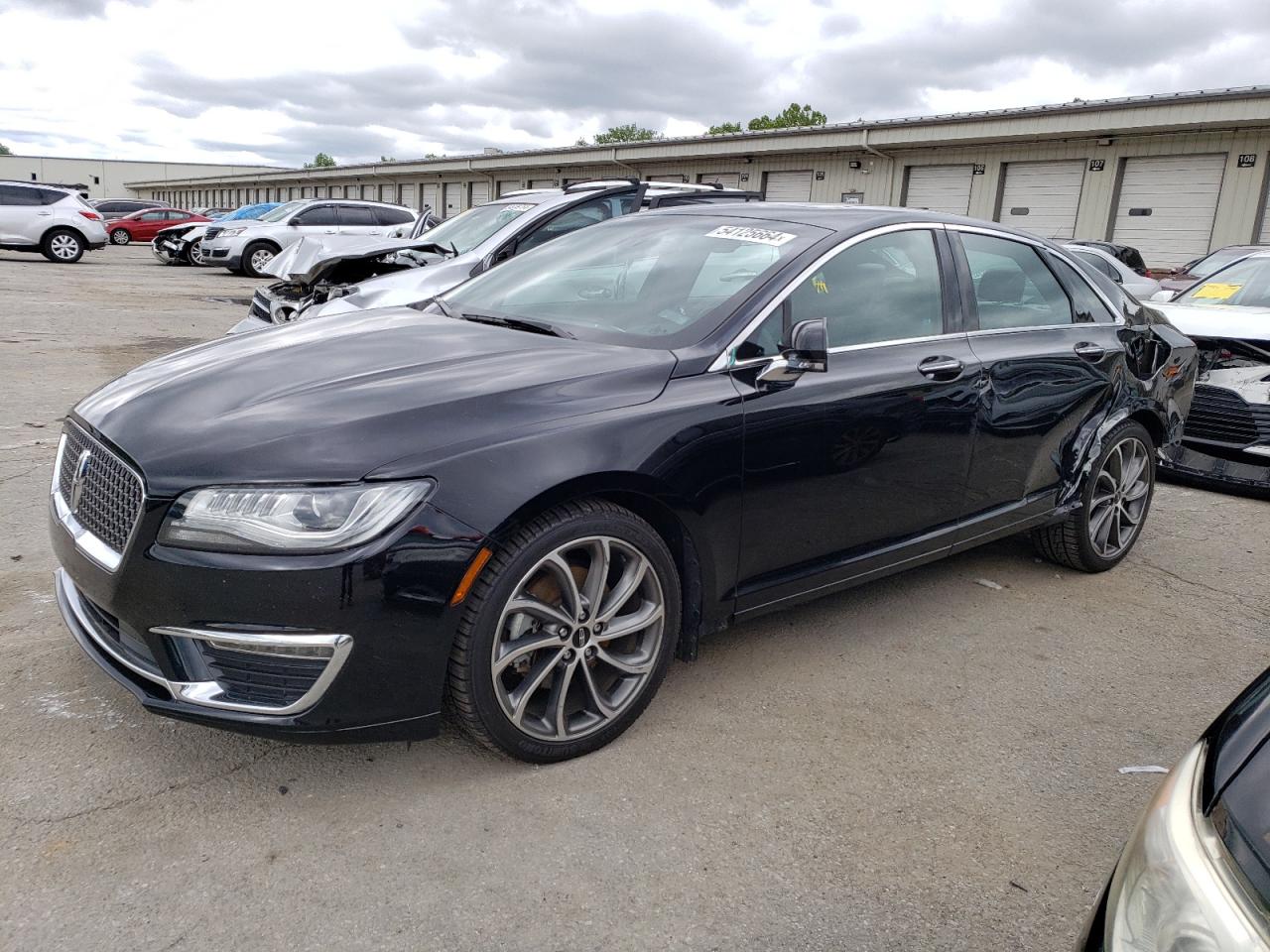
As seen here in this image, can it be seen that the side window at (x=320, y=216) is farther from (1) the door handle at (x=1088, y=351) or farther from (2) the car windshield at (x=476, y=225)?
(1) the door handle at (x=1088, y=351)

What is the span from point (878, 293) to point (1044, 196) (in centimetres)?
1835

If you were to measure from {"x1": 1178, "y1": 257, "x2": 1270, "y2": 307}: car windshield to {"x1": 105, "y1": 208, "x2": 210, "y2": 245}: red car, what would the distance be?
3357 cm

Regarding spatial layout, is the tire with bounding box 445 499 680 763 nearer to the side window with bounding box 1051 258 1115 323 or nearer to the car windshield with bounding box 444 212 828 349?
the car windshield with bounding box 444 212 828 349

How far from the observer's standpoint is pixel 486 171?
36.8 metres

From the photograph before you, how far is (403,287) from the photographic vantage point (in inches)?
289

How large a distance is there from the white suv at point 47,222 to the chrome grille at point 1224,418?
22.7 meters

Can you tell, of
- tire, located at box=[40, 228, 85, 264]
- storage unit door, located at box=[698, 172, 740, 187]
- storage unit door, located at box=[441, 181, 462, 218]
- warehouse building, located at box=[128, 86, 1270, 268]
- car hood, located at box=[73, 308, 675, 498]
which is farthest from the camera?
storage unit door, located at box=[441, 181, 462, 218]

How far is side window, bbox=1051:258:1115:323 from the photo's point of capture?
4.48m

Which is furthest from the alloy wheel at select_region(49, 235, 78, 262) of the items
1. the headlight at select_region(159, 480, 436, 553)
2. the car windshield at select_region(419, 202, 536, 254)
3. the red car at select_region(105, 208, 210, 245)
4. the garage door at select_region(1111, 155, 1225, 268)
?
the headlight at select_region(159, 480, 436, 553)

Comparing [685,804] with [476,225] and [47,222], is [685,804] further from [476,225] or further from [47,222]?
[47,222]

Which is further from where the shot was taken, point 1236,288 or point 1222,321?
point 1236,288

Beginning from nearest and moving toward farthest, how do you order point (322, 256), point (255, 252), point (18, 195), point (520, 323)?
point (520, 323)
point (322, 256)
point (255, 252)
point (18, 195)

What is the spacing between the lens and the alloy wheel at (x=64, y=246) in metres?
22.1

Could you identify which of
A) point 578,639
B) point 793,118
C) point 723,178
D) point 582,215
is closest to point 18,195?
point 723,178
